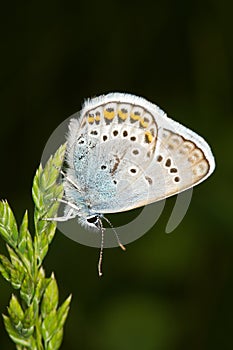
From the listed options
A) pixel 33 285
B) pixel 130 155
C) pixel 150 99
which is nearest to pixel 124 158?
pixel 130 155

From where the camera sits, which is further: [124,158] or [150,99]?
[150,99]

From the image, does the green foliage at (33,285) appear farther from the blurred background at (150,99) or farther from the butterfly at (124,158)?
the blurred background at (150,99)

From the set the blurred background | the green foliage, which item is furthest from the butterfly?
the blurred background

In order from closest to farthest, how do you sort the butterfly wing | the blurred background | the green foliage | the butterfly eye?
the green foliage, the butterfly wing, the butterfly eye, the blurred background

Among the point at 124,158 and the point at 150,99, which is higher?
the point at 150,99

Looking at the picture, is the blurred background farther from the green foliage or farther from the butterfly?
the green foliage

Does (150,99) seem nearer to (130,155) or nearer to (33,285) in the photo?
(130,155)
